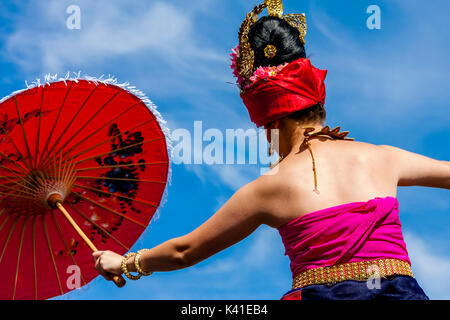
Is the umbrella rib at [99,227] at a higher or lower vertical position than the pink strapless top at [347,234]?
higher

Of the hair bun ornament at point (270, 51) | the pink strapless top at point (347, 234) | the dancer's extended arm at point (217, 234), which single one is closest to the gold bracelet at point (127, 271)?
the dancer's extended arm at point (217, 234)

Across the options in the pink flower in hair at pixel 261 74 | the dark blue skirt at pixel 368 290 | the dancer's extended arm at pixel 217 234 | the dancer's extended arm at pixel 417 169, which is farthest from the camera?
the pink flower in hair at pixel 261 74

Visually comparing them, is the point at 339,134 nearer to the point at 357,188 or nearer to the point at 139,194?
the point at 357,188

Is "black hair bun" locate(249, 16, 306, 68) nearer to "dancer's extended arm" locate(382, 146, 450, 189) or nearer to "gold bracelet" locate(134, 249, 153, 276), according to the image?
"dancer's extended arm" locate(382, 146, 450, 189)

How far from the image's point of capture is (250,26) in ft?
12.8

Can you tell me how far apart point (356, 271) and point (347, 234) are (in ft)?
0.65

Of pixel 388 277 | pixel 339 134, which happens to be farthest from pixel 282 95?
pixel 388 277

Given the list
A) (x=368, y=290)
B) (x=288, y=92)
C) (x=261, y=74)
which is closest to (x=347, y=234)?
(x=368, y=290)

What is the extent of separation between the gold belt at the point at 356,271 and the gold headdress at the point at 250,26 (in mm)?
1424

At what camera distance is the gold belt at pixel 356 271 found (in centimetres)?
296

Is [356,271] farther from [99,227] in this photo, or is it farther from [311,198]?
[99,227]

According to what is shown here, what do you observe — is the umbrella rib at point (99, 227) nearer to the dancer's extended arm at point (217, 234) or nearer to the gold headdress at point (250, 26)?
the dancer's extended arm at point (217, 234)

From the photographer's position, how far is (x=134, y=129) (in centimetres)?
549

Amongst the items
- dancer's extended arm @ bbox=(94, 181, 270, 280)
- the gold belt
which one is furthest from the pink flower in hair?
the gold belt
